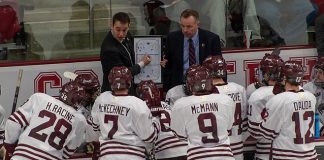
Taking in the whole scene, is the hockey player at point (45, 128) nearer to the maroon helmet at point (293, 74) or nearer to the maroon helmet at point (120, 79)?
the maroon helmet at point (120, 79)

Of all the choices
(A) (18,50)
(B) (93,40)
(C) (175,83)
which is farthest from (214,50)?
(A) (18,50)

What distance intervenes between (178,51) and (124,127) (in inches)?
60.6

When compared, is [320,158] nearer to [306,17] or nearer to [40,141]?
[306,17]

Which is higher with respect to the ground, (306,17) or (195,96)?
(306,17)

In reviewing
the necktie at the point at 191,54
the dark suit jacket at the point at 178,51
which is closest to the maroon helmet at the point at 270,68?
the dark suit jacket at the point at 178,51

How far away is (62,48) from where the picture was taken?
729cm

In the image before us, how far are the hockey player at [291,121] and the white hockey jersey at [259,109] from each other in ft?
0.81

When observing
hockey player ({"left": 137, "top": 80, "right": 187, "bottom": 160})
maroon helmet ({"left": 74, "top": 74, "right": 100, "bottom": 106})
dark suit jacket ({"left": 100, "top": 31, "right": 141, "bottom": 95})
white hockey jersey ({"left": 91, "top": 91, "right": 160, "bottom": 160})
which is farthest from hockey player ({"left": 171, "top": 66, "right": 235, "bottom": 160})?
dark suit jacket ({"left": 100, "top": 31, "right": 141, "bottom": 95})

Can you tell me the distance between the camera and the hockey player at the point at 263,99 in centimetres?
626

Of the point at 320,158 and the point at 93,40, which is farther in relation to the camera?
the point at 93,40

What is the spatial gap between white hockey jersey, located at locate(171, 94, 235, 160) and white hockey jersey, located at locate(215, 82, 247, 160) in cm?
61

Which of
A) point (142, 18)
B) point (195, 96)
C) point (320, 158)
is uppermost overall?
point (142, 18)

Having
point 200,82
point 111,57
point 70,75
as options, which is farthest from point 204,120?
point 70,75

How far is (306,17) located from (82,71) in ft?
7.96
